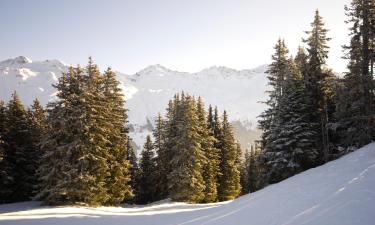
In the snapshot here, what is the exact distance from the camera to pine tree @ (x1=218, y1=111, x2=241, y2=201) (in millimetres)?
48406

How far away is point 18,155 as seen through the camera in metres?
37.3

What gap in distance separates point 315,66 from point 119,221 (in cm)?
2492

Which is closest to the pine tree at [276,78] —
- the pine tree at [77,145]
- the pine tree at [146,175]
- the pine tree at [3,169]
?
the pine tree at [77,145]

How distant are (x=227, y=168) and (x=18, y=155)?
27.0 meters

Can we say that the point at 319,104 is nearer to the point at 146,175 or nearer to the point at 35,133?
the point at 146,175

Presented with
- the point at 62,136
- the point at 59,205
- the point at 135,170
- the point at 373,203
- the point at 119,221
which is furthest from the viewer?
the point at 135,170

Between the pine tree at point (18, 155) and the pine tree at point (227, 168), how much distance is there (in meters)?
24.6

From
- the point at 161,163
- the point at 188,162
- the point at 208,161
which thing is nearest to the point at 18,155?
the point at 161,163

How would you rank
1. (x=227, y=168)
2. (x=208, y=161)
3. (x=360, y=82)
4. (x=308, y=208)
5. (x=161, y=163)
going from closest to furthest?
(x=308, y=208) → (x=360, y=82) → (x=208, y=161) → (x=161, y=163) → (x=227, y=168)

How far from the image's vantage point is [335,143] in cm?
3644

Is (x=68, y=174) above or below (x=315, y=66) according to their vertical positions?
below

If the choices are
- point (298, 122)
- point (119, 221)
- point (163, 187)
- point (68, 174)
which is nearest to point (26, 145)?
point (68, 174)

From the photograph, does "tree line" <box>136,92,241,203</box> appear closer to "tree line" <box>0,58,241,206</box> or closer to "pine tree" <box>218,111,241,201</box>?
"pine tree" <box>218,111,241,201</box>

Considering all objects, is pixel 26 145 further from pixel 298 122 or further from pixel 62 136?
pixel 298 122
